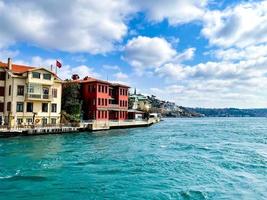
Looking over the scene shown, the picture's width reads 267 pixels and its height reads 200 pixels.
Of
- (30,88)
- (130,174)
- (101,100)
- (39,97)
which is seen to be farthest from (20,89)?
(130,174)

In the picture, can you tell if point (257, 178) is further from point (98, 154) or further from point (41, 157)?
point (41, 157)

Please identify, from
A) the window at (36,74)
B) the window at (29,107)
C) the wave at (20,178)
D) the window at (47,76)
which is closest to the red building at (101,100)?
the window at (47,76)

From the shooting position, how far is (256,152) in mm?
31188

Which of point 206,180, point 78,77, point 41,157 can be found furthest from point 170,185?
point 78,77

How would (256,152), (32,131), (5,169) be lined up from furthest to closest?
(32,131) < (256,152) < (5,169)

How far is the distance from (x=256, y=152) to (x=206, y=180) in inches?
568

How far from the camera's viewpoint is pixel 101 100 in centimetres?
6494

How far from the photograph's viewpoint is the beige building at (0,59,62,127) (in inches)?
1906

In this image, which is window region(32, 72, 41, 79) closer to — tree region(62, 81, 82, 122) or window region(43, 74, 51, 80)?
window region(43, 74, 51, 80)

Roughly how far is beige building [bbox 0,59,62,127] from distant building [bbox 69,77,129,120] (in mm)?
11788

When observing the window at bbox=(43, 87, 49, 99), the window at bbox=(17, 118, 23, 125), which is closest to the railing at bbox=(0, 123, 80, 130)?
the window at bbox=(17, 118, 23, 125)

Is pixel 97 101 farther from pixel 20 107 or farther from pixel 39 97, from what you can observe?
pixel 20 107

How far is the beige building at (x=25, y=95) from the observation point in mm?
48406

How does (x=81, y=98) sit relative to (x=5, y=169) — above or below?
above
